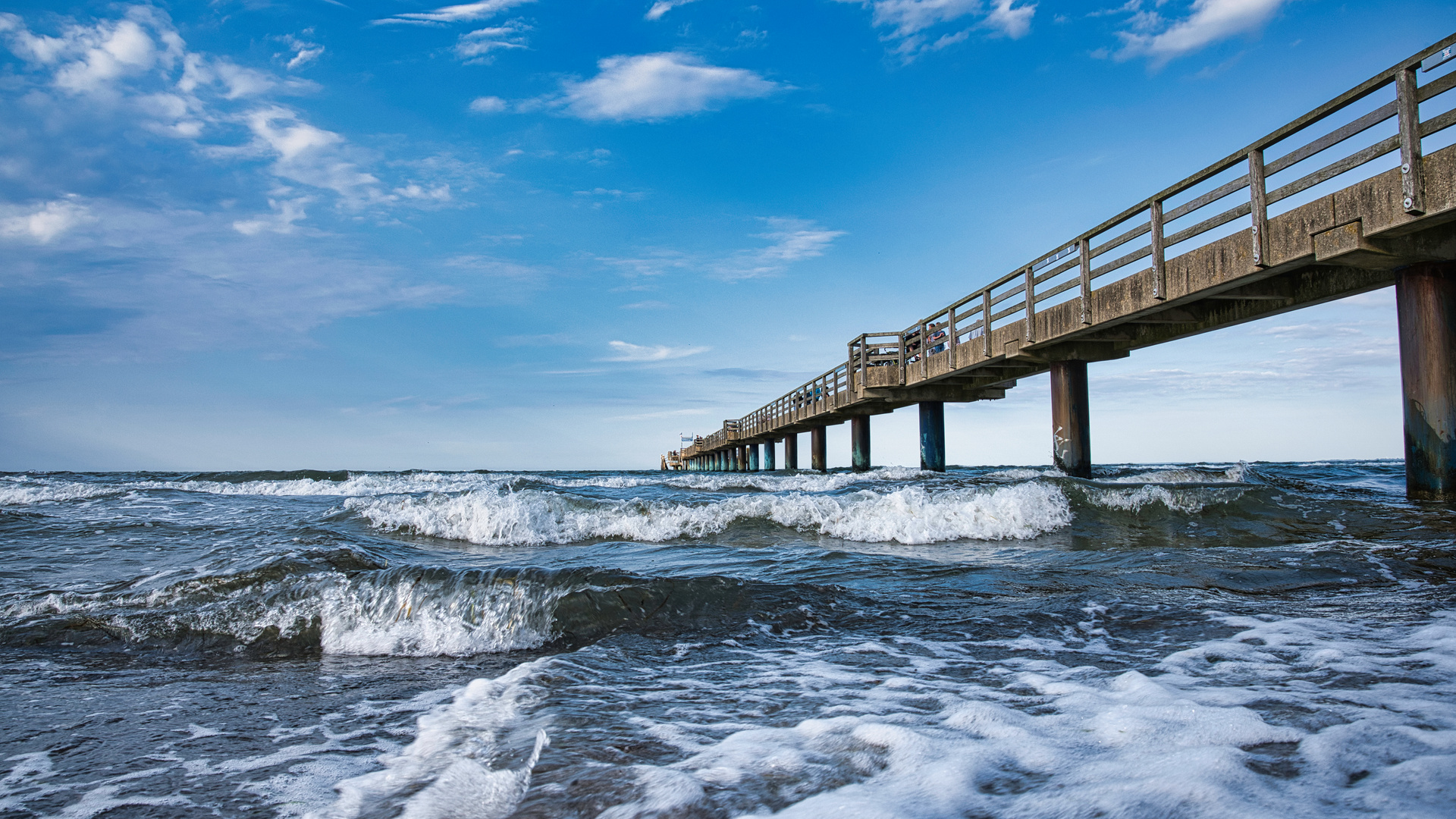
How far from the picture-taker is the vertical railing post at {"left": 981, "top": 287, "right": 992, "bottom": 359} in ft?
44.8

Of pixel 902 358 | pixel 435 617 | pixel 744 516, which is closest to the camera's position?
pixel 435 617

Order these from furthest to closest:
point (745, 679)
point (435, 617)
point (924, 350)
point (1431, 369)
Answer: point (924, 350)
point (1431, 369)
point (435, 617)
point (745, 679)

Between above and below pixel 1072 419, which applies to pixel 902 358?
above

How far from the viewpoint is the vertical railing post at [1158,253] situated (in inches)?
361

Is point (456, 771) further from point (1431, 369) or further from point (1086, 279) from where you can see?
point (1086, 279)

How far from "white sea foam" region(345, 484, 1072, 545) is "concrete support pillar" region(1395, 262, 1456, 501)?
341 cm

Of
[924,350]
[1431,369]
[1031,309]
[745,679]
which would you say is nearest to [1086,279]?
[1031,309]

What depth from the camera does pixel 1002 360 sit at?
1373cm

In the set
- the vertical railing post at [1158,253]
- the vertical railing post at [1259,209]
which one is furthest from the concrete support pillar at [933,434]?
the vertical railing post at [1259,209]

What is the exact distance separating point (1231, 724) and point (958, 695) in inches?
32.4

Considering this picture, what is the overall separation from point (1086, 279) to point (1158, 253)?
1548mm

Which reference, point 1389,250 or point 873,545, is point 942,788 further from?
point 1389,250

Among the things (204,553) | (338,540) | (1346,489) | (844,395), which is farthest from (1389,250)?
(844,395)

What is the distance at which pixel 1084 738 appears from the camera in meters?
2.17
